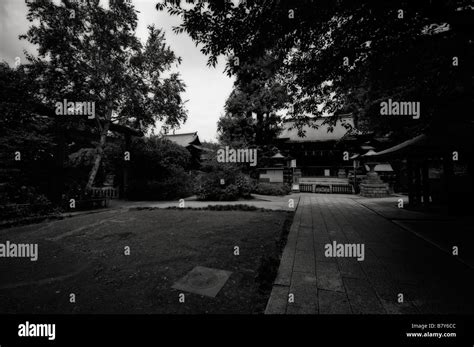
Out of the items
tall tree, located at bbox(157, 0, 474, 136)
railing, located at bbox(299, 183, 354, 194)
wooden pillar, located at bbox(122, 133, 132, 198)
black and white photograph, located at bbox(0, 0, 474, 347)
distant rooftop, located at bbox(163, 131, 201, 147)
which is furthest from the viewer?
distant rooftop, located at bbox(163, 131, 201, 147)

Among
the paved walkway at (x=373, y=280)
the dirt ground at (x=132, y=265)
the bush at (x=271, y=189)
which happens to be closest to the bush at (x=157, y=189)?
the bush at (x=271, y=189)

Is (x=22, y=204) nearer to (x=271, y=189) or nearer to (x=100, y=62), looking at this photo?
(x=100, y=62)

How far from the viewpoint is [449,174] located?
8477mm

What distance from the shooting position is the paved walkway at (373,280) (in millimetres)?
2598

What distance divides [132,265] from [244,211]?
6.38m

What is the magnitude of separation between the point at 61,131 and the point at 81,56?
4133mm

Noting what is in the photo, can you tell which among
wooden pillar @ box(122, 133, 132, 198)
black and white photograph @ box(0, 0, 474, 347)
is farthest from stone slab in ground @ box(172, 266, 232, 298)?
wooden pillar @ box(122, 133, 132, 198)

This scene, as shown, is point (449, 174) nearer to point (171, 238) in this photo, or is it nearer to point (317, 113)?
point (317, 113)

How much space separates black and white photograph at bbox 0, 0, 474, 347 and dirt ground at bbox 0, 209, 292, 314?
3 centimetres

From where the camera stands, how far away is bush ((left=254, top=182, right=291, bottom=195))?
57.4 feet

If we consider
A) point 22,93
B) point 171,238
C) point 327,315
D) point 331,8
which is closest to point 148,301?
point 327,315

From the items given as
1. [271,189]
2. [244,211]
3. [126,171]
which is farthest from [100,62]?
[271,189]

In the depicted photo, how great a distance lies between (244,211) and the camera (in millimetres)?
9891

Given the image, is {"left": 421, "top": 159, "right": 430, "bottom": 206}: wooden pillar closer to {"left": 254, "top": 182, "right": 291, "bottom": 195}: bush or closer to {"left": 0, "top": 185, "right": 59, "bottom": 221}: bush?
{"left": 254, "top": 182, "right": 291, "bottom": 195}: bush
